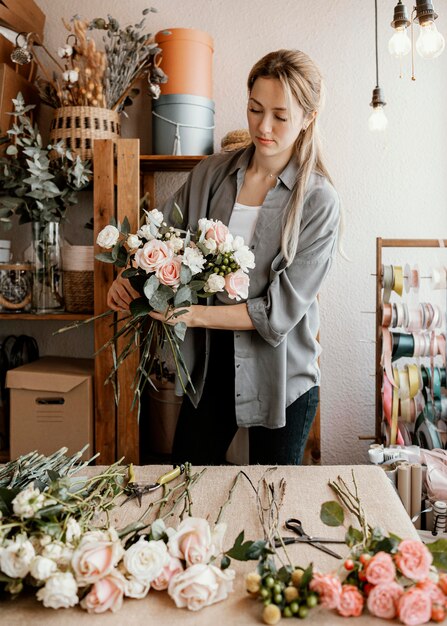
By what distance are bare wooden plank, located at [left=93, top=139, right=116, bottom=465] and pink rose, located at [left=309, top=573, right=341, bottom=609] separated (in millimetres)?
1594

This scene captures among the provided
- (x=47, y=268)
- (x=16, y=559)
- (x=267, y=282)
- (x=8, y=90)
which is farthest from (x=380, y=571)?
(x=8, y=90)

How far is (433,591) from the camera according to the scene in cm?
81

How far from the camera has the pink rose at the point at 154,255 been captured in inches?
53.4

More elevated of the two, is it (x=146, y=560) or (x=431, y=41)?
(x=431, y=41)

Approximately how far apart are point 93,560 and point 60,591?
55 mm

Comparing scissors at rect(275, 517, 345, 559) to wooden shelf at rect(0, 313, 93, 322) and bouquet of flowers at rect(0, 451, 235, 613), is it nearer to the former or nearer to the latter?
bouquet of flowers at rect(0, 451, 235, 613)

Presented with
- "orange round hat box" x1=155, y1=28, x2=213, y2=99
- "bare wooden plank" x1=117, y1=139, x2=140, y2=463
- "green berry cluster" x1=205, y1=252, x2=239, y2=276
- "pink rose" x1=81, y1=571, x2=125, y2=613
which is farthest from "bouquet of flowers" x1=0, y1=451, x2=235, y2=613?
"orange round hat box" x1=155, y1=28, x2=213, y2=99

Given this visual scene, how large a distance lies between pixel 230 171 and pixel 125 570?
1.29 metres

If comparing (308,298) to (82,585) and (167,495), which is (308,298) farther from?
(82,585)

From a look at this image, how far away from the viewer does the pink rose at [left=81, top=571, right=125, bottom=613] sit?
84 cm

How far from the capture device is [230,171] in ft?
6.17

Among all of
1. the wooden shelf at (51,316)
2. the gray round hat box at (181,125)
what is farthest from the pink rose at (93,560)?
the gray round hat box at (181,125)

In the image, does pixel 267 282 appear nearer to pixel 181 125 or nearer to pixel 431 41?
pixel 431 41

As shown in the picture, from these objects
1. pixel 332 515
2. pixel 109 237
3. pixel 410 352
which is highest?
pixel 109 237
